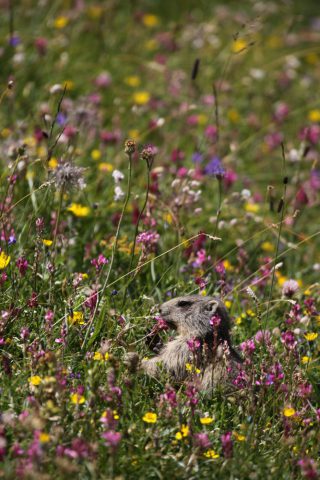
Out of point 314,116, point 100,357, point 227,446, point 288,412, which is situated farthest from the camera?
point 314,116

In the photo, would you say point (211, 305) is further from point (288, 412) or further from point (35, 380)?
point (35, 380)

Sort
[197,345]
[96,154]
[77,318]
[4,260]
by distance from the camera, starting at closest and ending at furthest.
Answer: [197,345] < [77,318] < [4,260] < [96,154]

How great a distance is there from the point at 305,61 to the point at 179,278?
7.47m

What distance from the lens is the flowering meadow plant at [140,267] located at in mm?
3049

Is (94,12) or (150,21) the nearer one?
(94,12)

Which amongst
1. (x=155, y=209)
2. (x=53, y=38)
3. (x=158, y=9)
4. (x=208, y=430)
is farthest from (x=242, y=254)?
(x=158, y=9)

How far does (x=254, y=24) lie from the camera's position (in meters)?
4.75

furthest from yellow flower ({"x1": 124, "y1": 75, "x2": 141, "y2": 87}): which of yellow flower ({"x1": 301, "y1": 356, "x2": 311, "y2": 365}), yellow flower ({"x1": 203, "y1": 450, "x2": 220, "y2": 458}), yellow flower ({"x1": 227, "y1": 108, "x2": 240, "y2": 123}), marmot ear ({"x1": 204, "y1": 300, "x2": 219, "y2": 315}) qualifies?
yellow flower ({"x1": 203, "y1": 450, "x2": 220, "y2": 458})

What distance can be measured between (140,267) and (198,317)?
0.40m

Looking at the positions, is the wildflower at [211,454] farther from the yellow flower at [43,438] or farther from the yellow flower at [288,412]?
the yellow flower at [43,438]

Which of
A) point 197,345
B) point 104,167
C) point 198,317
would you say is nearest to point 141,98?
point 104,167

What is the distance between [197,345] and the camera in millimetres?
3512

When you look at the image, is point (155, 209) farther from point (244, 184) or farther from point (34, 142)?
point (244, 184)

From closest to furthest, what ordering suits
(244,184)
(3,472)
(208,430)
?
(3,472), (208,430), (244,184)
